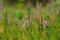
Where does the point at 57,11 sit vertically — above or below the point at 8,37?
above

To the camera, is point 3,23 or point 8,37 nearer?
point 8,37

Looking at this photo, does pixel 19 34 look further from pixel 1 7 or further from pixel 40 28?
pixel 1 7

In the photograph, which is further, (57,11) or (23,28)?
(57,11)

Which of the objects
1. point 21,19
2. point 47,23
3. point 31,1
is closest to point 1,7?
point 21,19

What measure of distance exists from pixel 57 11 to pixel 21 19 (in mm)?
529

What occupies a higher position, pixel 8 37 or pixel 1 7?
pixel 1 7

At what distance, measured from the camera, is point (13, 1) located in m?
7.48

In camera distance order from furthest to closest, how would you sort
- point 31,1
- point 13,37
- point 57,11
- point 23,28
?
point 31,1
point 57,11
point 23,28
point 13,37

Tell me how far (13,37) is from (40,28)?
374 mm

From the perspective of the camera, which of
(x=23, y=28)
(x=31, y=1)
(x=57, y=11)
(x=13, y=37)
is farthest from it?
(x=31, y=1)

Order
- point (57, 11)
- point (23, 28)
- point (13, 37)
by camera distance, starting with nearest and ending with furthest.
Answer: point (13, 37)
point (23, 28)
point (57, 11)

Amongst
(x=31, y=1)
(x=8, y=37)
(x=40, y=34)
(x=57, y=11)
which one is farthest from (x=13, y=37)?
(x=31, y=1)

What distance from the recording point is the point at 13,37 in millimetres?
3486

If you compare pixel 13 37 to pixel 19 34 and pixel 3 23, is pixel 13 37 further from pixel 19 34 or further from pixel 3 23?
pixel 3 23
